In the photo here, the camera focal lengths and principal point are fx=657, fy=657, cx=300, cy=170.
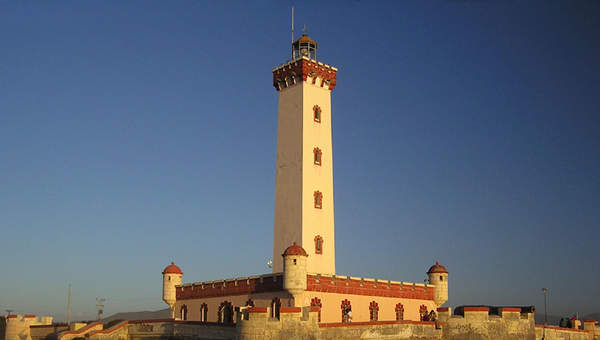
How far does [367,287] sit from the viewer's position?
53.2 meters

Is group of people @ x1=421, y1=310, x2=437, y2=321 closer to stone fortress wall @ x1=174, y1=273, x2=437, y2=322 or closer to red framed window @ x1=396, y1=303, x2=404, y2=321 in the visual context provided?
stone fortress wall @ x1=174, y1=273, x2=437, y2=322

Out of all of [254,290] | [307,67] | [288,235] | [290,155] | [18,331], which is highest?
[307,67]

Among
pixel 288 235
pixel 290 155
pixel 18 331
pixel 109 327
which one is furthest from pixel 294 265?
pixel 18 331

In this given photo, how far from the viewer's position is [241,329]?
42.4 metres

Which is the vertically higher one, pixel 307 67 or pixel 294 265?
pixel 307 67

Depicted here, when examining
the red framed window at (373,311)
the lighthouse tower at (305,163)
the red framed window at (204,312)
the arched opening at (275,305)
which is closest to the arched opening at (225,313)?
the red framed window at (204,312)

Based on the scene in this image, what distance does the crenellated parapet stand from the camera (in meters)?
60.0

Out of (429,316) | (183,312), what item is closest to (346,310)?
(429,316)

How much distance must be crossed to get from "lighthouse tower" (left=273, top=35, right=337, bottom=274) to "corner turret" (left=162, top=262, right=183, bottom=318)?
9.70m

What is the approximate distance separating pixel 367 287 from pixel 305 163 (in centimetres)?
1209

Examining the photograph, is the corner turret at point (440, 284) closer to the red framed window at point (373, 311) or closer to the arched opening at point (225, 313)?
the red framed window at point (373, 311)

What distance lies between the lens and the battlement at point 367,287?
4987cm

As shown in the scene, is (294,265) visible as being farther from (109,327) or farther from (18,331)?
(18,331)

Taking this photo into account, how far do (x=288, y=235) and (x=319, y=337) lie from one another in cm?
1519
